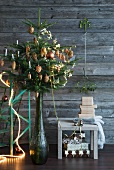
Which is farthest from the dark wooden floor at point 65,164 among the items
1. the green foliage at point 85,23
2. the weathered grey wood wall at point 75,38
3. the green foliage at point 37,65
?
the green foliage at point 85,23

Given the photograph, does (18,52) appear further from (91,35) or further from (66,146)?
(91,35)

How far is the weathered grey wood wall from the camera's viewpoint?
467cm

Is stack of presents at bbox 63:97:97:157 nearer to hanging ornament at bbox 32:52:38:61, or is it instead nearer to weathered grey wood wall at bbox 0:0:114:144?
weathered grey wood wall at bbox 0:0:114:144

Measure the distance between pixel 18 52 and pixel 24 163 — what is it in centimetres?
114

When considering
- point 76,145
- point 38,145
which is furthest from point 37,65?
point 76,145

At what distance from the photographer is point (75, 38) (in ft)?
15.4

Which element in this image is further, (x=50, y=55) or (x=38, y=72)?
(x=38, y=72)

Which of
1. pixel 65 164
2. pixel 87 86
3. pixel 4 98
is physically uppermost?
pixel 87 86

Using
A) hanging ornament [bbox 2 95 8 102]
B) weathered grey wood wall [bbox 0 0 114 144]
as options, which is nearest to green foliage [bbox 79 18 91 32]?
weathered grey wood wall [bbox 0 0 114 144]

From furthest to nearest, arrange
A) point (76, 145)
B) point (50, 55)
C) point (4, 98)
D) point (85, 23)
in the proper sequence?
1. point (85, 23)
2. point (4, 98)
3. point (76, 145)
4. point (50, 55)

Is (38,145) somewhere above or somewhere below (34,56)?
below

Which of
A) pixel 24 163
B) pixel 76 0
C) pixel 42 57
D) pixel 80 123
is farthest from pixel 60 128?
pixel 76 0

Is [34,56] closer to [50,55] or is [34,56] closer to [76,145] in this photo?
[50,55]

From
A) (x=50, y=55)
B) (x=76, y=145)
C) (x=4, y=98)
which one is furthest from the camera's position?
(x=4, y=98)
